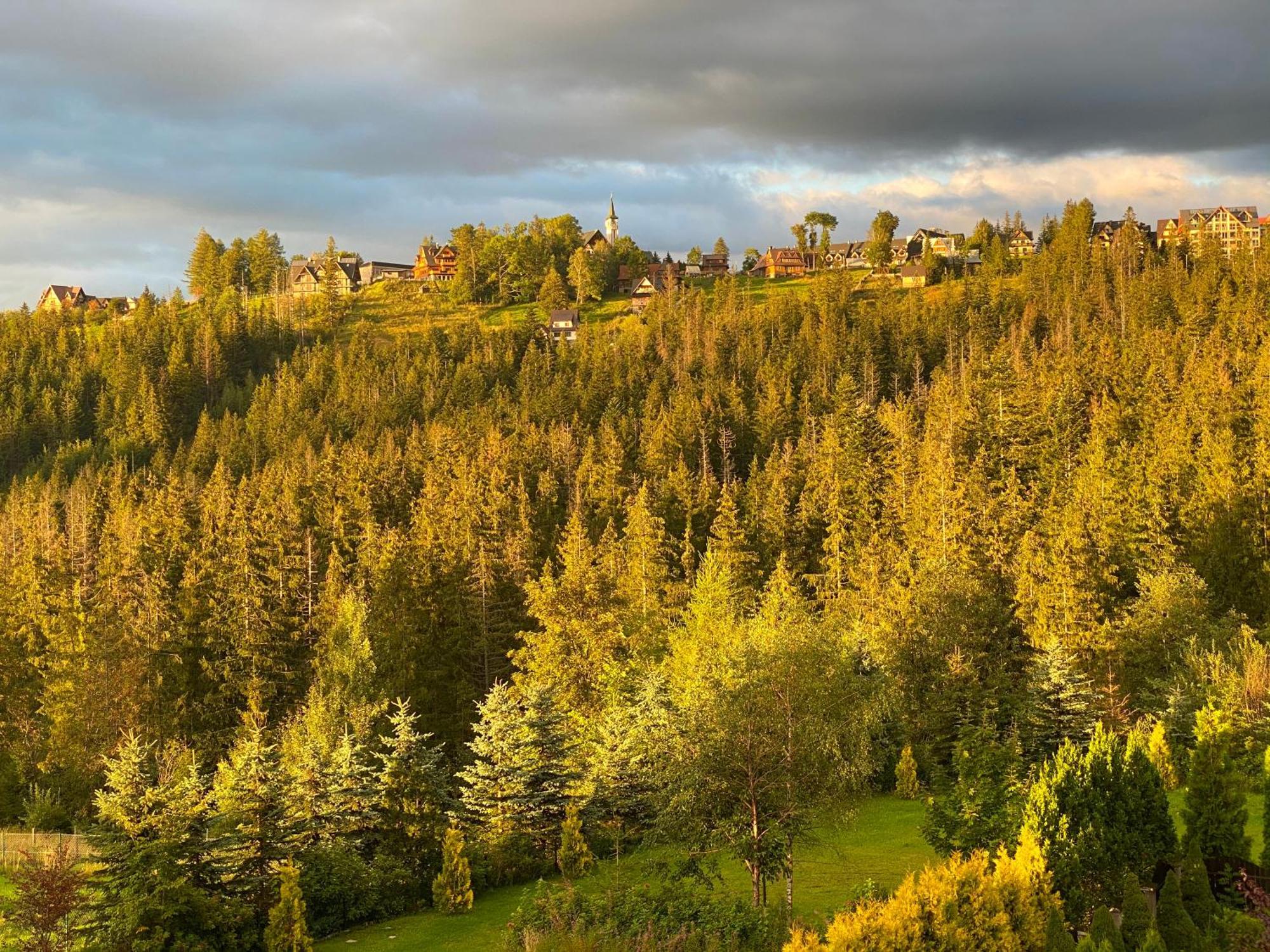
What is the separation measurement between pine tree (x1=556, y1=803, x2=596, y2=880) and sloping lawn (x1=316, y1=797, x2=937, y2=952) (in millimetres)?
472

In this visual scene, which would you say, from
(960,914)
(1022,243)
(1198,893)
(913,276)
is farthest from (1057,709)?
(1022,243)

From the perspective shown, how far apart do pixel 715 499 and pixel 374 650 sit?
33.1m

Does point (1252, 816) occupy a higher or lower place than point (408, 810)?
lower

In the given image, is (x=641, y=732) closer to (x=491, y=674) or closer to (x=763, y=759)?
(x=763, y=759)

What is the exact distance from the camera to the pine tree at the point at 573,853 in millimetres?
33344

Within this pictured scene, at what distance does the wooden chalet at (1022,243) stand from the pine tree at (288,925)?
188929 mm

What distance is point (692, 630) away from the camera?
1909 inches

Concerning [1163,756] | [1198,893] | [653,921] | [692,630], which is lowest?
[1163,756]

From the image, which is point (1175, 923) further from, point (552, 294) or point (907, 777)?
point (552, 294)

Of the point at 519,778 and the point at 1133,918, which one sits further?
the point at 519,778

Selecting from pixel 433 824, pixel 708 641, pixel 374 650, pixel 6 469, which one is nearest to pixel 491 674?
pixel 374 650

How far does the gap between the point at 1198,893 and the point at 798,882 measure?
39.0 ft

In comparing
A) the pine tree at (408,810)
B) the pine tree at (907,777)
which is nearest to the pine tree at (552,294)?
the pine tree at (907,777)

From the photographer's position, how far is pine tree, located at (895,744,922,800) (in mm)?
43250
